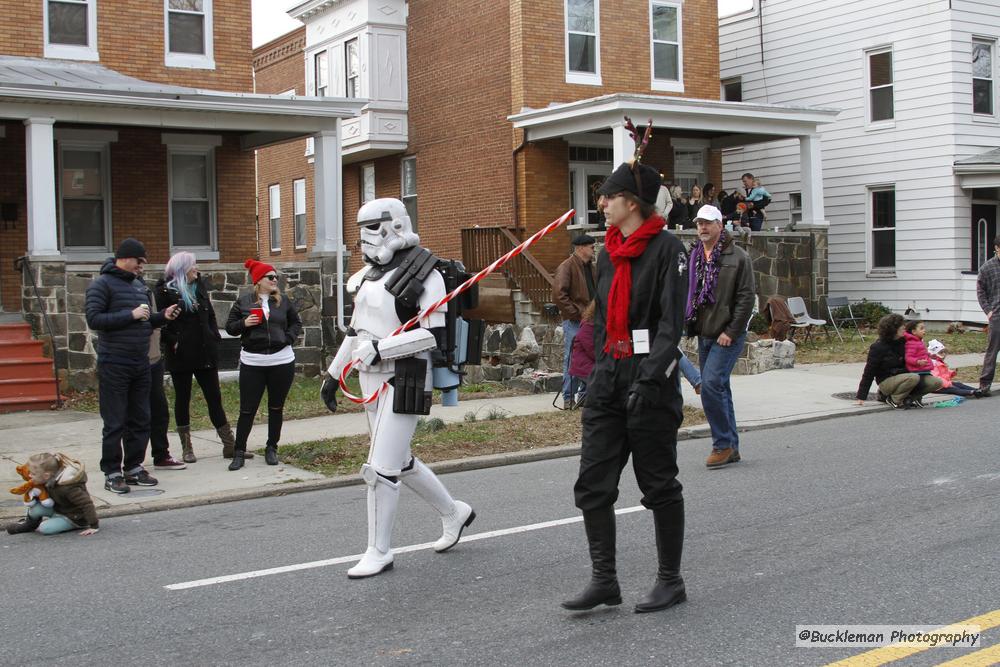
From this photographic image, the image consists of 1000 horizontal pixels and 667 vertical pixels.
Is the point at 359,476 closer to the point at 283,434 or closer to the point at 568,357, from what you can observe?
the point at 283,434

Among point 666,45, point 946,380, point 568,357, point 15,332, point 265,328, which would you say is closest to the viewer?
point 265,328

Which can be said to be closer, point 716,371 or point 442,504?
point 442,504

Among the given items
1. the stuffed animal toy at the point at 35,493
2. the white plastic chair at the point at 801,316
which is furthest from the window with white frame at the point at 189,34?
the stuffed animal toy at the point at 35,493

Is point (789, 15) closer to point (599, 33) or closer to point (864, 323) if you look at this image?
point (599, 33)

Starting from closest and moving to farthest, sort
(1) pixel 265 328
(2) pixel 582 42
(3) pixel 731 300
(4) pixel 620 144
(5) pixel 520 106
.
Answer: (3) pixel 731 300
(1) pixel 265 328
(4) pixel 620 144
(5) pixel 520 106
(2) pixel 582 42

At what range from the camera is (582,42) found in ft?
75.1

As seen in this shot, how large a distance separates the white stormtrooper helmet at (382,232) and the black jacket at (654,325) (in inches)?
59.8

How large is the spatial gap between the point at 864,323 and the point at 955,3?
6959 mm

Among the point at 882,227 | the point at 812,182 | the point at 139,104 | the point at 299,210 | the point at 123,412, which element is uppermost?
the point at 139,104

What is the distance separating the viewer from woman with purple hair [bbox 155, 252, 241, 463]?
987 cm

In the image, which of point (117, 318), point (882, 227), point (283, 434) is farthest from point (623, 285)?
point (882, 227)

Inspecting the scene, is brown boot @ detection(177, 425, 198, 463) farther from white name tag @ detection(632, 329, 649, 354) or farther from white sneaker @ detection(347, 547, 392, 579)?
white name tag @ detection(632, 329, 649, 354)

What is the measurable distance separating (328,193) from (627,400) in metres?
13.3

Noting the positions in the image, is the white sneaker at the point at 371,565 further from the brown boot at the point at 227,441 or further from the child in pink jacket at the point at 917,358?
the child in pink jacket at the point at 917,358
